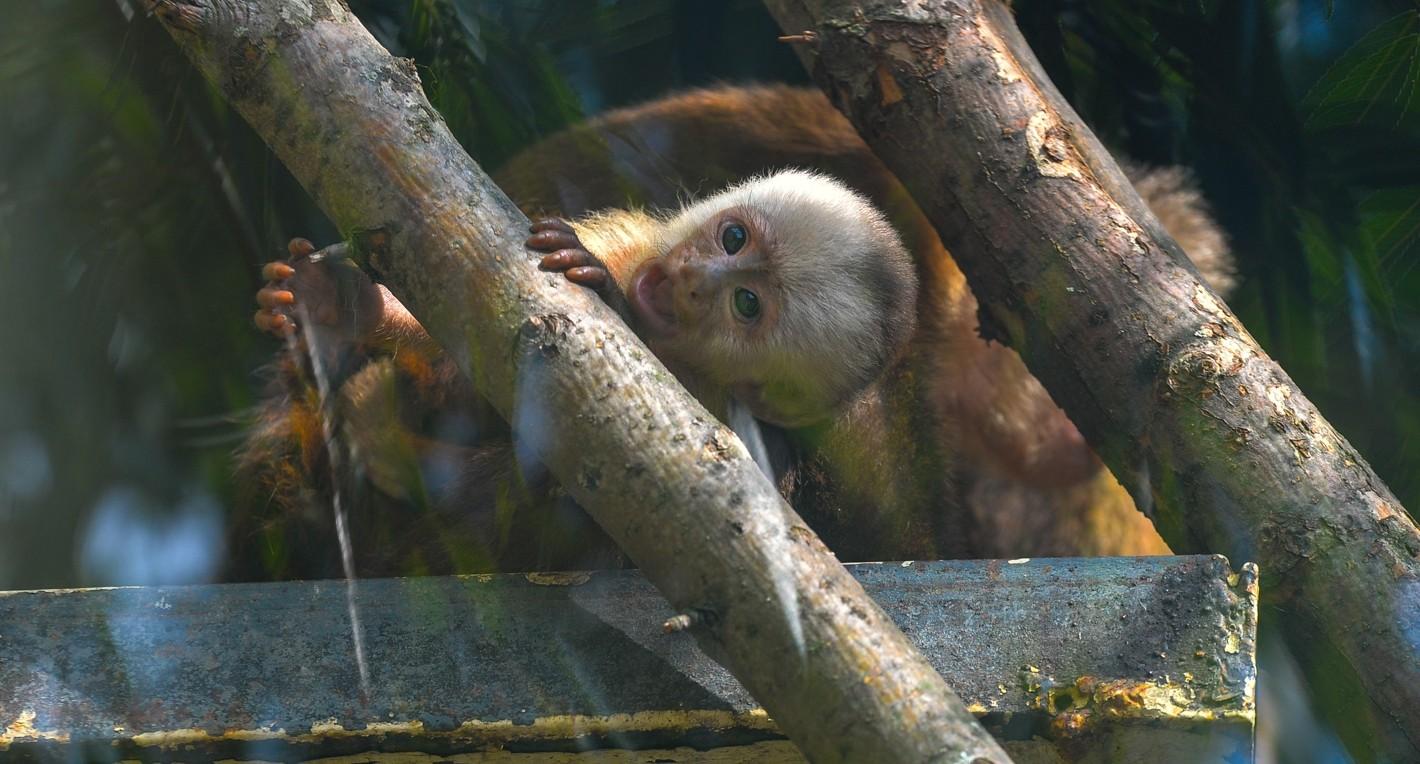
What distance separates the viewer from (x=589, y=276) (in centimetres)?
210

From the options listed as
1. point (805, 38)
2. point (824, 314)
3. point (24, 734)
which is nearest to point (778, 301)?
point (824, 314)

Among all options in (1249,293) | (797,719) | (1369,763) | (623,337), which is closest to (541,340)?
(623,337)

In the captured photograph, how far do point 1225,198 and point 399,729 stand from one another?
8.44 feet

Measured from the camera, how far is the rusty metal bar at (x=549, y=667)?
195 centimetres

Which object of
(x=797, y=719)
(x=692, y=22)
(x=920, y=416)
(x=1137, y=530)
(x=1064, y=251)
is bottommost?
(x=1137, y=530)

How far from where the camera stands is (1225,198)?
11.5ft

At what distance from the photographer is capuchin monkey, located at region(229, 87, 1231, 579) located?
261 cm

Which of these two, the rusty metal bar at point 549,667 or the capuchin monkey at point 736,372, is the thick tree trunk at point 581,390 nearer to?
the capuchin monkey at point 736,372

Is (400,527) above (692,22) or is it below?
below

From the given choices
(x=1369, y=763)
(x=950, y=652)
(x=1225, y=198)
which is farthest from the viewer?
(x=1225, y=198)

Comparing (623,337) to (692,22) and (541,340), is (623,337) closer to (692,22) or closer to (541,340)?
(541,340)

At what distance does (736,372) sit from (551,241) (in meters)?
0.97

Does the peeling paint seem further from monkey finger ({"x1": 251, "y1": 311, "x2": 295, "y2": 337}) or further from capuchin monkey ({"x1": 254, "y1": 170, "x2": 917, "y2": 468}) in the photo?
capuchin monkey ({"x1": 254, "y1": 170, "x2": 917, "y2": 468})

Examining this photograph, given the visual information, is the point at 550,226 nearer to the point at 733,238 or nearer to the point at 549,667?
the point at 549,667
